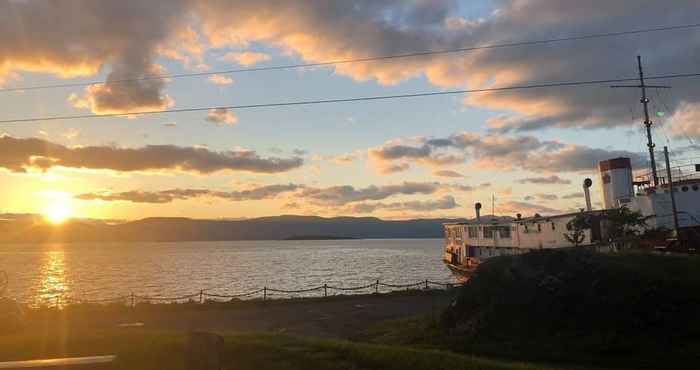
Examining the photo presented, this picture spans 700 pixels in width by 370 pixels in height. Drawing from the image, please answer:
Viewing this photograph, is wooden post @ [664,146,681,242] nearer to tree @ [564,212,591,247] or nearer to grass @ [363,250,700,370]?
tree @ [564,212,591,247]

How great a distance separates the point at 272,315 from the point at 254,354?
47.5 feet

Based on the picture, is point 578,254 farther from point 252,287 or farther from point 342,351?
point 252,287

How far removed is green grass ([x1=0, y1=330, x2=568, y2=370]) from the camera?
11.3 m

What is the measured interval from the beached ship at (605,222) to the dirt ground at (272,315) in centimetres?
759

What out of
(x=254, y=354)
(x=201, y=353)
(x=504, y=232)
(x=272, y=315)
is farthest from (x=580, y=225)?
(x=201, y=353)

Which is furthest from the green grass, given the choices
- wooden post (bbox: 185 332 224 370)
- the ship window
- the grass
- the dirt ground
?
the ship window

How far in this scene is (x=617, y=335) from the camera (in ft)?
51.8

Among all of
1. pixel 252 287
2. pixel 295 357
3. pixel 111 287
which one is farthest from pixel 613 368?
pixel 111 287

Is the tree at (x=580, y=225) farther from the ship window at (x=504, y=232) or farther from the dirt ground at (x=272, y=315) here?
the dirt ground at (x=272, y=315)

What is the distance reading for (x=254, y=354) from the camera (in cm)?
1269

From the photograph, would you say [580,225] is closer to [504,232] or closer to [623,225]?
[623,225]

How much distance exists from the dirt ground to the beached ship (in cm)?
759

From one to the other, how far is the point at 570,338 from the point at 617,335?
1.44 meters

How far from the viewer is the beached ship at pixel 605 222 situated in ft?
112
